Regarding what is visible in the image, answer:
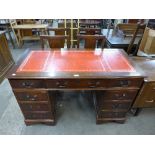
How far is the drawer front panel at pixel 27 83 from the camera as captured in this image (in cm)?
123

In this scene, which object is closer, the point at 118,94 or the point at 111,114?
the point at 118,94

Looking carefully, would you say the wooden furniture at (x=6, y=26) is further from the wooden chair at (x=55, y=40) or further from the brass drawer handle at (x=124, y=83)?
the brass drawer handle at (x=124, y=83)

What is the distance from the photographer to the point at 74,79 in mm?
1218

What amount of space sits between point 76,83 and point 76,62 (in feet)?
0.94

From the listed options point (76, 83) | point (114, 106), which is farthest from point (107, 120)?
point (76, 83)

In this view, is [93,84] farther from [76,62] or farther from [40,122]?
[40,122]

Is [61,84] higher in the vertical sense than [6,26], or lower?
higher

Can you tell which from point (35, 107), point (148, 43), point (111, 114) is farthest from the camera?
point (148, 43)

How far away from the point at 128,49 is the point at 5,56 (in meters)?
2.41

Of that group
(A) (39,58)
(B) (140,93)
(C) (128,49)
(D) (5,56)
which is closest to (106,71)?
(B) (140,93)

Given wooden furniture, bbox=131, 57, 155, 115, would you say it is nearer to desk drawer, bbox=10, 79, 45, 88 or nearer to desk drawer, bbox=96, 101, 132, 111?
desk drawer, bbox=96, 101, 132, 111

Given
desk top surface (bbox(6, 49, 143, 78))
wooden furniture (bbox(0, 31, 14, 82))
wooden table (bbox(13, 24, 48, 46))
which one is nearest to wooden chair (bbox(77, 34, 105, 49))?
desk top surface (bbox(6, 49, 143, 78))

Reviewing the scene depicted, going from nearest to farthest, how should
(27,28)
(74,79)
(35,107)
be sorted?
1. (74,79)
2. (35,107)
3. (27,28)

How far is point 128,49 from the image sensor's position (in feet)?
7.54
